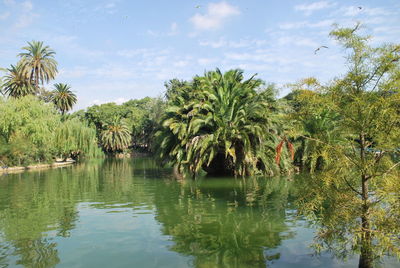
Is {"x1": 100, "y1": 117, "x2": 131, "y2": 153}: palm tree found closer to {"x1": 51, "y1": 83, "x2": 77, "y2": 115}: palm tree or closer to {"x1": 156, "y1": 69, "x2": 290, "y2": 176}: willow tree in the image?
{"x1": 51, "y1": 83, "x2": 77, "y2": 115}: palm tree

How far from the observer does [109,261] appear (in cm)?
855

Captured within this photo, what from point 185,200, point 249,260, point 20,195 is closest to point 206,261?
point 249,260

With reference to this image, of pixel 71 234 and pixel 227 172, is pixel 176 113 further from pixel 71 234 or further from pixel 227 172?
pixel 71 234

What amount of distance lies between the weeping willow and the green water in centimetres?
2946

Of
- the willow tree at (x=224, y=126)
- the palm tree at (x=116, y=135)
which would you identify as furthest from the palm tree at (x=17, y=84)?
the willow tree at (x=224, y=126)

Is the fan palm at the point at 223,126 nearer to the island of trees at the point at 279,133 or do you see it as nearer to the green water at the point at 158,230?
the island of trees at the point at 279,133

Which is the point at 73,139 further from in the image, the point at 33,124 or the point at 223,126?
the point at 223,126

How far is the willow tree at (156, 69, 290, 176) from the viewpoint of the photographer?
2453cm

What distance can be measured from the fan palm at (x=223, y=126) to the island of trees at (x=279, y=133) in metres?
0.09

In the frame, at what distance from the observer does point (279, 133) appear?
27297 millimetres

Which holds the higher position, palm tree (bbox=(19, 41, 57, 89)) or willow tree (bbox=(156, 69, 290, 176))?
palm tree (bbox=(19, 41, 57, 89))

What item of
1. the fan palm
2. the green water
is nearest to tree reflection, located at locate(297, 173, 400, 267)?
the green water

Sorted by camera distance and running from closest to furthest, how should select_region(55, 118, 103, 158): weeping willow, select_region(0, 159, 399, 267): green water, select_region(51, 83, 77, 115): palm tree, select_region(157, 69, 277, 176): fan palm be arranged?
1. select_region(0, 159, 399, 267): green water
2. select_region(157, 69, 277, 176): fan palm
3. select_region(55, 118, 103, 158): weeping willow
4. select_region(51, 83, 77, 115): palm tree

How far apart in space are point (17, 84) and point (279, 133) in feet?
159
